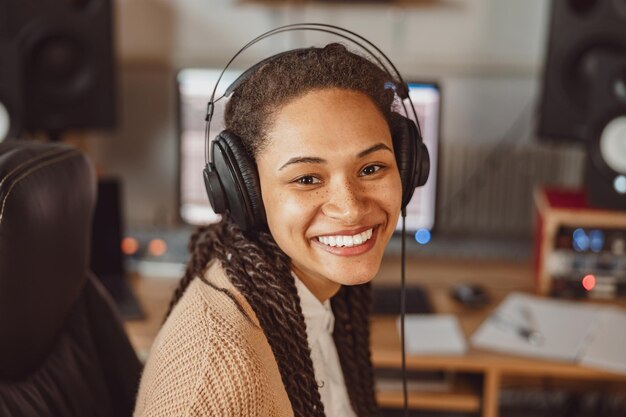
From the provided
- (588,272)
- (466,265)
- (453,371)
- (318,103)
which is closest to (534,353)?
(453,371)

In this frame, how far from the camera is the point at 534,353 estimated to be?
1677 mm

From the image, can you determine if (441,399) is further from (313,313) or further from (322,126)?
(322,126)

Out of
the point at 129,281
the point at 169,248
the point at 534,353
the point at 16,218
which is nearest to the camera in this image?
the point at 16,218

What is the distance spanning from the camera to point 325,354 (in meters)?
1.21

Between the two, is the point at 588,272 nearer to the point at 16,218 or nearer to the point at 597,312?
the point at 597,312

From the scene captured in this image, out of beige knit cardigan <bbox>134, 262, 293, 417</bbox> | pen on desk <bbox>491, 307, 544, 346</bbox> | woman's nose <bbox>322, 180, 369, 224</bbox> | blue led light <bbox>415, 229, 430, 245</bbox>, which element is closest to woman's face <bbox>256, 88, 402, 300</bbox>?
woman's nose <bbox>322, 180, 369, 224</bbox>

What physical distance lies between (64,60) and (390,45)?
2.86ft

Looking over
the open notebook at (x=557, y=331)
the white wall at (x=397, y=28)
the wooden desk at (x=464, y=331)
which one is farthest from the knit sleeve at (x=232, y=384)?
the white wall at (x=397, y=28)

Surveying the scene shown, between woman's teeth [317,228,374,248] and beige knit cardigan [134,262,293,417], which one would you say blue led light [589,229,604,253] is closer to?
woman's teeth [317,228,374,248]

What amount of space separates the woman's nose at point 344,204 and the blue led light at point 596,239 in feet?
3.54

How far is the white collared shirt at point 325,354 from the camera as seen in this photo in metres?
1.14

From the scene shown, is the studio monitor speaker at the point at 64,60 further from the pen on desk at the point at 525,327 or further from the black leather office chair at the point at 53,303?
the pen on desk at the point at 525,327

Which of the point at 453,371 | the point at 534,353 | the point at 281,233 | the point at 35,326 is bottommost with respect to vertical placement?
the point at 453,371

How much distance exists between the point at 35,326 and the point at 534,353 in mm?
1062
